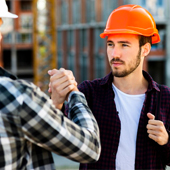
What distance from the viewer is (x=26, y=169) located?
1.88 m

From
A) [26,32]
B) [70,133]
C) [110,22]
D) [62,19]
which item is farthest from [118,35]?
[26,32]

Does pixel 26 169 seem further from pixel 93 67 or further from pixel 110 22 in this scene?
pixel 93 67

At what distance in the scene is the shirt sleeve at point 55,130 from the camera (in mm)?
1707

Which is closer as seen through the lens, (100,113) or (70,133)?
(70,133)

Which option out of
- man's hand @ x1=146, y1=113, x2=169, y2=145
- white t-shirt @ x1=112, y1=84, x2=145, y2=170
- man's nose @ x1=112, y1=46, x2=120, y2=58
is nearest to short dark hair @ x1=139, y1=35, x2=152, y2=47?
man's nose @ x1=112, y1=46, x2=120, y2=58

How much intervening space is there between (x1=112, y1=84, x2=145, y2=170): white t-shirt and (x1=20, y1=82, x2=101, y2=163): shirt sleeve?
784 millimetres

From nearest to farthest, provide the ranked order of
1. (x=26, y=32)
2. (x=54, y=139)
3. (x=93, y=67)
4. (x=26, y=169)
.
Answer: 1. (x=54, y=139)
2. (x=26, y=169)
3. (x=93, y=67)
4. (x=26, y=32)

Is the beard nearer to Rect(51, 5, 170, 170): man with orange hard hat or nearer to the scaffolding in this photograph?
Rect(51, 5, 170, 170): man with orange hard hat

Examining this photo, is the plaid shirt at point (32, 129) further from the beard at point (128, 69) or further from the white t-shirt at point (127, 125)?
the beard at point (128, 69)

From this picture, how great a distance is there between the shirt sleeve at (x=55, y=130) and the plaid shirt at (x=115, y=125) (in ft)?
2.54

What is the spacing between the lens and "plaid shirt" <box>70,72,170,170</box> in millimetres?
2592

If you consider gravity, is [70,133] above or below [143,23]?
below

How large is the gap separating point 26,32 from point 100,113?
47740mm

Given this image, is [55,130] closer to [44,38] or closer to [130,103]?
[130,103]
